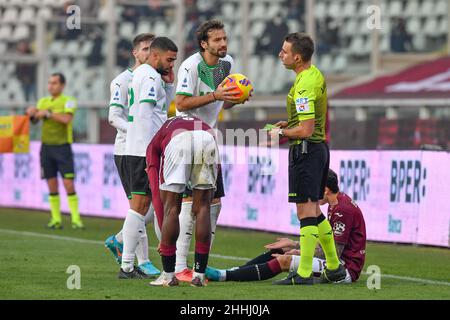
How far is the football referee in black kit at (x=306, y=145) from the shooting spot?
32.6 ft

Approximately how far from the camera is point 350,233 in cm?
1060

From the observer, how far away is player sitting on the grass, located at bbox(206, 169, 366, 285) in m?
10.5

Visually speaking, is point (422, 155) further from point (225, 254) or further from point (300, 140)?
point (300, 140)

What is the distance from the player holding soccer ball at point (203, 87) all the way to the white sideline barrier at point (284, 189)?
5078mm

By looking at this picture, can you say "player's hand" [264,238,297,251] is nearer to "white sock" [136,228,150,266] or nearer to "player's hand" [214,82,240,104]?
"white sock" [136,228,150,266]

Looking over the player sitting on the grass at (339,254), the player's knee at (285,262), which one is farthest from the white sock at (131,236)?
the player's knee at (285,262)

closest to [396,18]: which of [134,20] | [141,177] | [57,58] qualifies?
[134,20]

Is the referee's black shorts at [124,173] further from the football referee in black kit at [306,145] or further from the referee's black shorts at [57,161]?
the referee's black shorts at [57,161]

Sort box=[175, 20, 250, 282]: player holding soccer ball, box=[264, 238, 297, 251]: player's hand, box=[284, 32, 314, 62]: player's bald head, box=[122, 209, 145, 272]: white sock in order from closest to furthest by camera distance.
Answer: box=[284, 32, 314, 62]: player's bald head
box=[175, 20, 250, 282]: player holding soccer ball
box=[264, 238, 297, 251]: player's hand
box=[122, 209, 145, 272]: white sock

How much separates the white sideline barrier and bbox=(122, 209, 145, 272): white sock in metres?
5.09

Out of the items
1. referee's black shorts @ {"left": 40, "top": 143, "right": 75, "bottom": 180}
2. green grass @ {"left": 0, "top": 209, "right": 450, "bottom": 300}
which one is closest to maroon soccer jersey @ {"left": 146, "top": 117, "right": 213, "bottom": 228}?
green grass @ {"left": 0, "top": 209, "right": 450, "bottom": 300}

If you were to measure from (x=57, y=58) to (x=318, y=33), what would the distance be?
20.1 ft

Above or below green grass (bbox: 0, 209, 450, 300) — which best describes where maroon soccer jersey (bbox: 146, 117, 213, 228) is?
above

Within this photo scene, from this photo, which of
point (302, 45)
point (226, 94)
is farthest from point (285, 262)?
point (302, 45)
